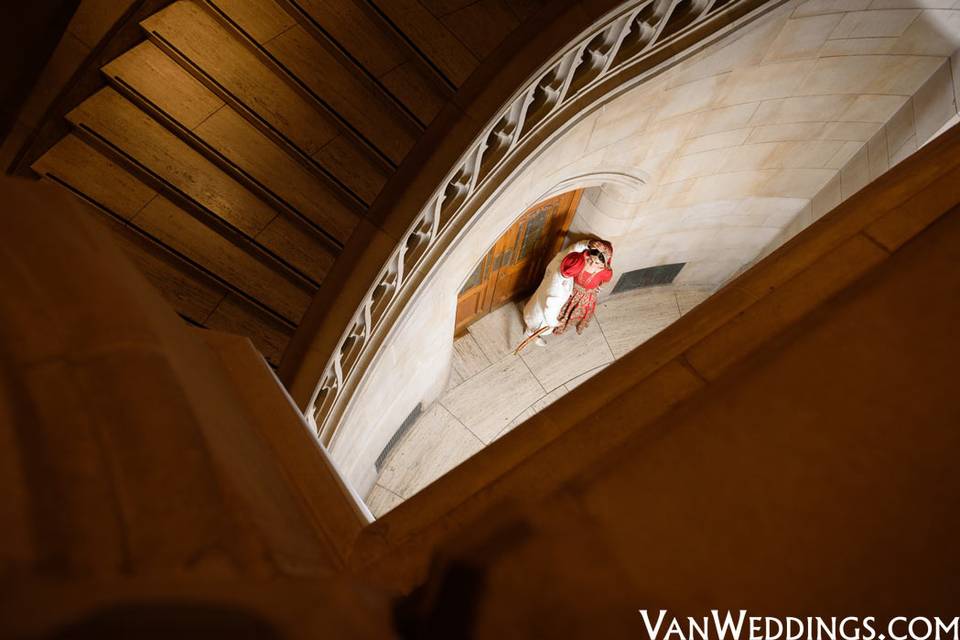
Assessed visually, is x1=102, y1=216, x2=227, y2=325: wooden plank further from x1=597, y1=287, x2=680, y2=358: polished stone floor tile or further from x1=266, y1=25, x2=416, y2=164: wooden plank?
x1=597, y1=287, x2=680, y2=358: polished stone floor tile

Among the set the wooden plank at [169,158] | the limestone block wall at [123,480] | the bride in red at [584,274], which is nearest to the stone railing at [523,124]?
the wooden plank at [169,158]

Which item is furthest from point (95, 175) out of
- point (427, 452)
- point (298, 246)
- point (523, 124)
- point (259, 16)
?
point (427, 452)

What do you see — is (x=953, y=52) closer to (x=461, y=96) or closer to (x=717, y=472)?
(x=461, y=96)

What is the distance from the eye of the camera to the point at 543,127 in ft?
12.0

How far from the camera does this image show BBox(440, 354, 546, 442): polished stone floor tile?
6.11 metres

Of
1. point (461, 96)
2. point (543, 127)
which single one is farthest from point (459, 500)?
point (543, 127)

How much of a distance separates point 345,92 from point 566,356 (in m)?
4.81

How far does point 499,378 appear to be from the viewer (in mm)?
6582

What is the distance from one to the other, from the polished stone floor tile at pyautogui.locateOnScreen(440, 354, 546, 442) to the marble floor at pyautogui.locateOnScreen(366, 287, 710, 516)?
12mm

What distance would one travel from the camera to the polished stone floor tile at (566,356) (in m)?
6.73

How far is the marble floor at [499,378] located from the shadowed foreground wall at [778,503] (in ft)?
15.4

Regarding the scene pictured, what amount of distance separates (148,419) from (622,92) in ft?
13.9

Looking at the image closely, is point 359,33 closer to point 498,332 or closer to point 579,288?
point 579,288

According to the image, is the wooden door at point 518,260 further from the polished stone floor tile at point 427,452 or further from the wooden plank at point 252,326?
the wooden plank at point 252,326
